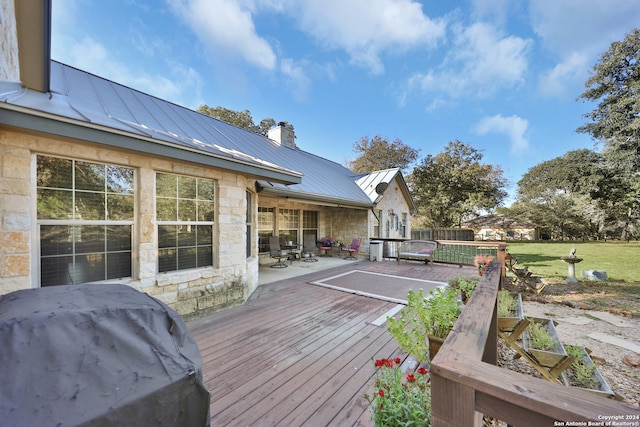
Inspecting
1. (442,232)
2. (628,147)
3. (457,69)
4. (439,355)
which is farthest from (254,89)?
(442,232)

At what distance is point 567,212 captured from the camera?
25078 millimetres

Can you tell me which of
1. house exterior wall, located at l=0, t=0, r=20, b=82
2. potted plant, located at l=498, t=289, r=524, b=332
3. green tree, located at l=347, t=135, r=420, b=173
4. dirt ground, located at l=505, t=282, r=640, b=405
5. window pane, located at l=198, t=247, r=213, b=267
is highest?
green tree, located at l=347, t=135, r=420, b=173

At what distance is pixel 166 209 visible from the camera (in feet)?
12.8

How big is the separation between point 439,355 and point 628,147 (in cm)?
1543

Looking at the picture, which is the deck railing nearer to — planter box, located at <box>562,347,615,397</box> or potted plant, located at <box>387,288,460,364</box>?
potted plant, located at <box>387,288,460,364</box>

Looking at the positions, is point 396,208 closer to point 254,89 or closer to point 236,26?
point 254,89

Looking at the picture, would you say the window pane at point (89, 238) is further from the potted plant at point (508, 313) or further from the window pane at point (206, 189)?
the potted plant at point (508, 313)

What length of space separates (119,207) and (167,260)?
1.03m

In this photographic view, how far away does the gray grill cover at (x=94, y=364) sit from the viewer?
0.93m

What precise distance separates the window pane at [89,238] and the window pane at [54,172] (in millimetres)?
565

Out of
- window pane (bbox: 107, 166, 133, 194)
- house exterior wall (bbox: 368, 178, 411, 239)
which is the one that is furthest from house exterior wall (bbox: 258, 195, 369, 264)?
window pane (bbox: 107, 166, 133, 194)

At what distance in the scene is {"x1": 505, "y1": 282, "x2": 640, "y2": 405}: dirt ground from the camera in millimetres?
2873

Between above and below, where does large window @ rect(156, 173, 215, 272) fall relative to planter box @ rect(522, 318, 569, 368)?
above

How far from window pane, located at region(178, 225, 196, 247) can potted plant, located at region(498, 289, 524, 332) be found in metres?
4.62
